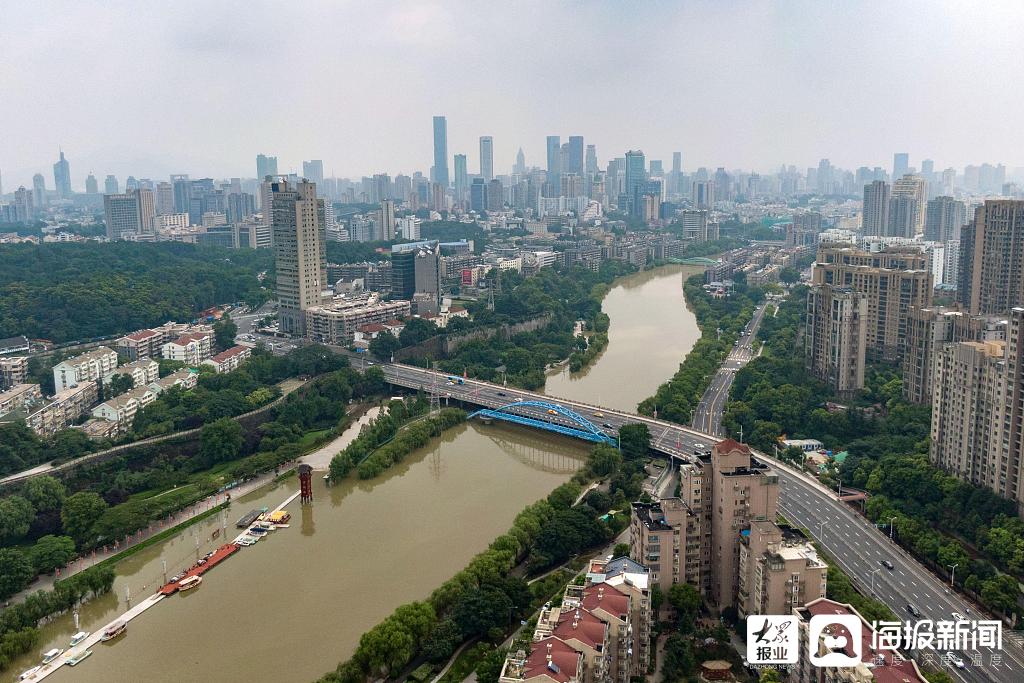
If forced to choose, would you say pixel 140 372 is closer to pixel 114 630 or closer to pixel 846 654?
pixel 114 630

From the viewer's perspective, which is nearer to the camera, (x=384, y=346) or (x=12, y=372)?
(x=12, y=372)

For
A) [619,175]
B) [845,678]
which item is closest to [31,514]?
[845,678]

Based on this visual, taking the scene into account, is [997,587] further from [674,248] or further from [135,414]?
[674,248]

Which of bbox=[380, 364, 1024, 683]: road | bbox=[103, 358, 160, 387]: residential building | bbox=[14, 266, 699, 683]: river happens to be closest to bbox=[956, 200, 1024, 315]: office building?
bbox=[380, 364, 1024, 683]: road

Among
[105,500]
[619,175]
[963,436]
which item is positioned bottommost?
[105,500]

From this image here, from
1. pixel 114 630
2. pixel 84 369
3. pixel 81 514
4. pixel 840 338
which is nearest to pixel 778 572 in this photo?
pixel 114 630

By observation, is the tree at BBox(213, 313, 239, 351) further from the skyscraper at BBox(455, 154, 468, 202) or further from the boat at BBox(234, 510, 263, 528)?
the skyscraper at BBox(455, 154, 468, 202)
